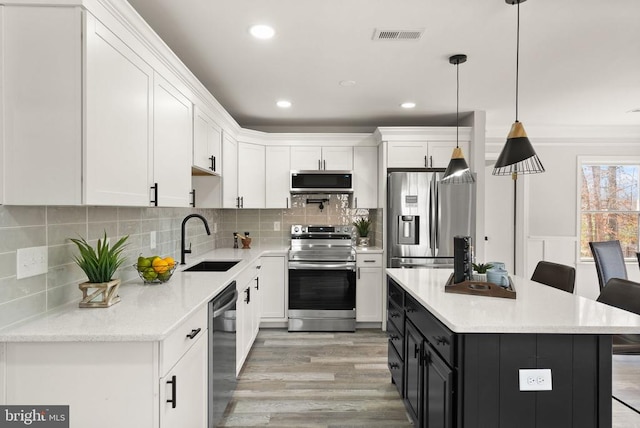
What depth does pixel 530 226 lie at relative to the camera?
17.7ft

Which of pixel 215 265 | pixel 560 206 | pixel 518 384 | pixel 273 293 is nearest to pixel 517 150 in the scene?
pixel 518 384

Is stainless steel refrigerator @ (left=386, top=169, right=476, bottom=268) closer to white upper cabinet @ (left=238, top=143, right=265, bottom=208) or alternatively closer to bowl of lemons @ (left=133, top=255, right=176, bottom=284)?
white upper cabinet @ (left=238, top=143, right=265, bottom=208)

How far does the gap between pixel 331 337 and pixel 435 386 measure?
7.80 ft

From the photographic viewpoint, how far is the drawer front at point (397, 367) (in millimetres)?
2436

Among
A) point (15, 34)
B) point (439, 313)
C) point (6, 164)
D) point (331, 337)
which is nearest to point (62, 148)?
point (6, 164)

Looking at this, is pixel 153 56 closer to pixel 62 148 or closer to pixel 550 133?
pixel 62 148

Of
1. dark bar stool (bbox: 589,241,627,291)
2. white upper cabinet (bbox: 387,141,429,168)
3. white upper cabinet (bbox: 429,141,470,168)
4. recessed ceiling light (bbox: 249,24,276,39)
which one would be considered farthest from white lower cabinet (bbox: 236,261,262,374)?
dark bar stool (bbox: 589,241,627,291)

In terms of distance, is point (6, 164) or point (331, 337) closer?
point (6, 164)

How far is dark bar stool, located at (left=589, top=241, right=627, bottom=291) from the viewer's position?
3.44 meters

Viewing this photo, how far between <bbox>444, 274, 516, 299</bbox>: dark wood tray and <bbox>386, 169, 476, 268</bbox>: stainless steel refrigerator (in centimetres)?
196

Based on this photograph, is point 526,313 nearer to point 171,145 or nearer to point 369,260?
point 171,145

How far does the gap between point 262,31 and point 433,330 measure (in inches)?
78.8

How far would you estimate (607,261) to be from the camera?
3498mm

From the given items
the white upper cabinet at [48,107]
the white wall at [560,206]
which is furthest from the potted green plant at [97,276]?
the white wall at [560,206]
